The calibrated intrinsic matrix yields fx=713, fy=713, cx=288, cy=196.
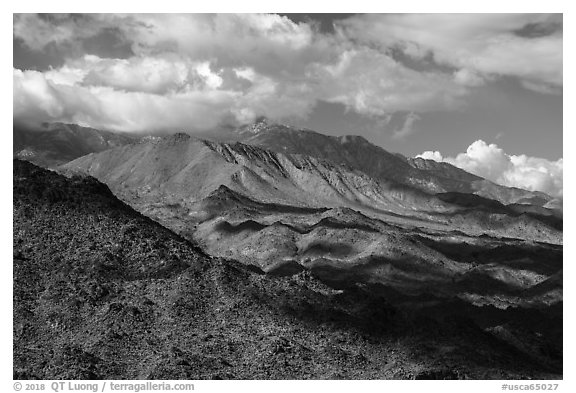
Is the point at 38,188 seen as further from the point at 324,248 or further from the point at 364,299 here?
the point at 324,248

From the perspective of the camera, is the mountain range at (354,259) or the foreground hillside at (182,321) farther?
the mountain range at (354,259)

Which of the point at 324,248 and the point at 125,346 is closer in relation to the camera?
the point at 125,346

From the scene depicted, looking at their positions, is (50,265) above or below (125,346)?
above

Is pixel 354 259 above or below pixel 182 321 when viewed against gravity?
above

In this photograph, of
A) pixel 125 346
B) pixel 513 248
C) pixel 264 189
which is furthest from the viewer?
pixel 264 189

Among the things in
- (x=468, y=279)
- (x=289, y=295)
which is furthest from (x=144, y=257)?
(x=468, y=279)

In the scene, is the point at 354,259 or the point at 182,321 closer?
the point at 182,321

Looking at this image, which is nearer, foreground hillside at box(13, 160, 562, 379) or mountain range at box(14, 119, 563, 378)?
foreground hillside at box(13, 160, 562, 379)
